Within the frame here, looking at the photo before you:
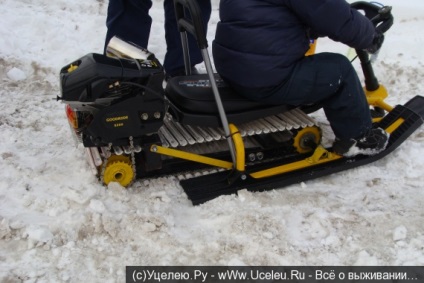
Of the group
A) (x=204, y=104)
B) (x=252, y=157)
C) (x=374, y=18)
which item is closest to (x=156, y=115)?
(x=204, y=104)

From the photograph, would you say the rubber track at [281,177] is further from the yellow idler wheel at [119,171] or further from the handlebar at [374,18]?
the handlebar at [374,18]

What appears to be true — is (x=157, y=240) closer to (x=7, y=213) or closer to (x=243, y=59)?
(x=7, y=213)

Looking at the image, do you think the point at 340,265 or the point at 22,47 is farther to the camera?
the point at 22,47

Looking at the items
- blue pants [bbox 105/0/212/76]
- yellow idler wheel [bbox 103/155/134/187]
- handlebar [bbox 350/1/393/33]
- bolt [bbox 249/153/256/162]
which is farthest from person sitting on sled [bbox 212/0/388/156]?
blue pants [bbox 105/0/212/76]

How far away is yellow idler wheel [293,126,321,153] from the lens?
3.18 metres

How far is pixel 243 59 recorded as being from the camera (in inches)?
107

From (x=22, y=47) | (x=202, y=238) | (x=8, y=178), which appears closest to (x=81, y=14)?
(x=22, y=47)

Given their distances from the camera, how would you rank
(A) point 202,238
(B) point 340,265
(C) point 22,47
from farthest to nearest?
(C) point 22,47 → (A) point 202,238 → (B) point 340,265

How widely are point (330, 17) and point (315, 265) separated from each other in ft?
4.48

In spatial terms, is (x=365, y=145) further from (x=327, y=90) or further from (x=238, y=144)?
(x=238, y=144)

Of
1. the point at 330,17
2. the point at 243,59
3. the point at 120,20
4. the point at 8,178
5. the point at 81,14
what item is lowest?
the point at 81,14

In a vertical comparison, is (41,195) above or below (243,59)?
below

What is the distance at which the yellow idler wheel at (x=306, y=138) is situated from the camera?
3.18 metres

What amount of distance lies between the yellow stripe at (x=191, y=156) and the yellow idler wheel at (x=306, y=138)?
544 mm
